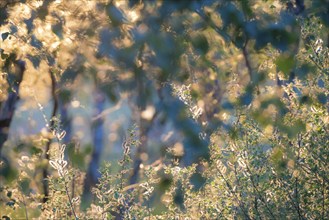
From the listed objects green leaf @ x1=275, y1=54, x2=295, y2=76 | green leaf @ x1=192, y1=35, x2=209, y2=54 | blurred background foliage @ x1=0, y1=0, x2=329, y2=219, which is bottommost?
blurred background foliage @ x1=0, y1=0, x2=329, y2=219

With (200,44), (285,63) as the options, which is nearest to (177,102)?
(200,44)

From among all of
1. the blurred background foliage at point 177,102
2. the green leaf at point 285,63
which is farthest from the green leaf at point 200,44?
the green leaf at point 285,63

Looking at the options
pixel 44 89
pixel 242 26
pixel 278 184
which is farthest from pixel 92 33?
pixel 44 89

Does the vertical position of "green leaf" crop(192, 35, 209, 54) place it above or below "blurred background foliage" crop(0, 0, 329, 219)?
above

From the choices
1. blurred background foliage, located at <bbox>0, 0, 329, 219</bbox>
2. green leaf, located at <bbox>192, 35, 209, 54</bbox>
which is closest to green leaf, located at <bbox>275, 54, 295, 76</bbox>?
blurred background foliage, located at <bbox>0, 0, 329, 219</bbox>

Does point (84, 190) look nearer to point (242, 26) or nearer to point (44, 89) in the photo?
point (44, 89)

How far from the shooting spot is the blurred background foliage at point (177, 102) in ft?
7.18

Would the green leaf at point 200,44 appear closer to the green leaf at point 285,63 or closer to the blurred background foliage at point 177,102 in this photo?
the blurred background foliage at point 177,102

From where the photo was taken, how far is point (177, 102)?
2.08 metres

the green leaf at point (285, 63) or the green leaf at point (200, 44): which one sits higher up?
the green leaf at point (200, 44)

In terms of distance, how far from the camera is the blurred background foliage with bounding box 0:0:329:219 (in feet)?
7.18

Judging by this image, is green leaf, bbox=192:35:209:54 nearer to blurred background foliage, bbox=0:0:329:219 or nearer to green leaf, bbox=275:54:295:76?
blurred background foliage, bbox=0:0:329:219

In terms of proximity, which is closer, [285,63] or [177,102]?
[177,102]

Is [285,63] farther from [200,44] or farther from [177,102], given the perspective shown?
[177,102]
